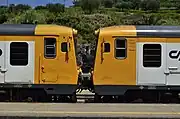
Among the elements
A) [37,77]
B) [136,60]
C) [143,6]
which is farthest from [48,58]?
[143,6]

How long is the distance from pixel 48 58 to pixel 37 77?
0.71 metres

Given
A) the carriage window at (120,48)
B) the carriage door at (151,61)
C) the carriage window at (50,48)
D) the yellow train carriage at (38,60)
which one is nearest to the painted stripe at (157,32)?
the carriage door at (151,61)

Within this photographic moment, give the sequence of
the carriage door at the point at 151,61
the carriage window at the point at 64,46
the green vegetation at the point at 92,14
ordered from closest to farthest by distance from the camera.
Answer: the carriage door at the point at 151,61 → the carriage window at the point at 64,46 → the green vegetation at the point at 92,14

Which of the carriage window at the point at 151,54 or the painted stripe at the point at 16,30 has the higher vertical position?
the painted stripe at the point at 16,30

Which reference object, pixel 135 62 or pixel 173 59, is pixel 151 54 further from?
pixel 173 59

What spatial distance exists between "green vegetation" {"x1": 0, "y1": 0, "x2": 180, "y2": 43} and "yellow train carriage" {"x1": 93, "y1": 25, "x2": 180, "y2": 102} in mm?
20700

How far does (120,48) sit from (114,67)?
2.13 feet

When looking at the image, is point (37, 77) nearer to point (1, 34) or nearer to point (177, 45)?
point (1, 34)

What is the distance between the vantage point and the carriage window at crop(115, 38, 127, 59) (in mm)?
15727

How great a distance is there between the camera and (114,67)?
15766 millimetres

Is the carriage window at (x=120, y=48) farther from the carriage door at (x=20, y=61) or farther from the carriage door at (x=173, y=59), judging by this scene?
the carriage door at (x=20, y=61)

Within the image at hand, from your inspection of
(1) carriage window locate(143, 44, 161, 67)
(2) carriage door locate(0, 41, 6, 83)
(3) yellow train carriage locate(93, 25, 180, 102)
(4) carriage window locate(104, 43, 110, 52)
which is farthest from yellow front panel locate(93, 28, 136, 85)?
(2) carriage door locate(0, 41, 6, 83)

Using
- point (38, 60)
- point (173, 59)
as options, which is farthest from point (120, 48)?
point (38, 60)

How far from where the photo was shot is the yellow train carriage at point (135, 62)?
15.7m
